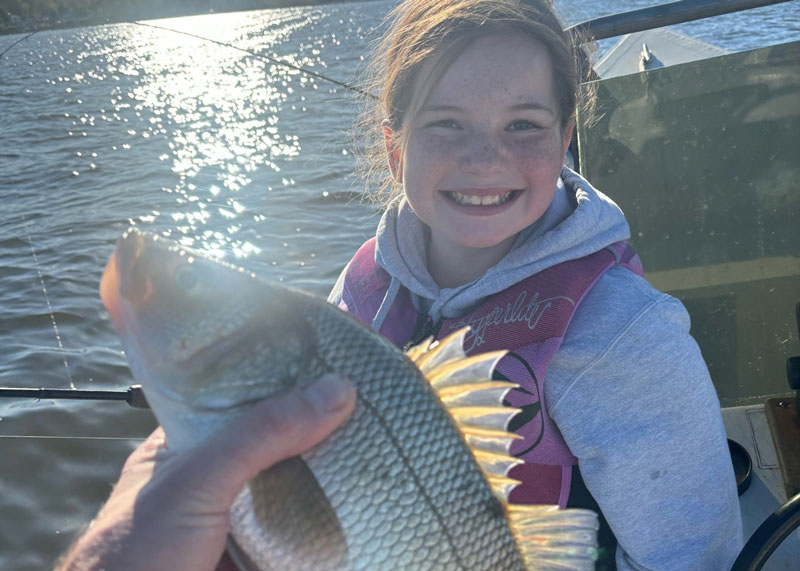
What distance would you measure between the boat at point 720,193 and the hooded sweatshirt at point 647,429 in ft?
4.48

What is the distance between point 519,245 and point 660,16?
1393 millimetres

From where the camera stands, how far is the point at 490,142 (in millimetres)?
2020

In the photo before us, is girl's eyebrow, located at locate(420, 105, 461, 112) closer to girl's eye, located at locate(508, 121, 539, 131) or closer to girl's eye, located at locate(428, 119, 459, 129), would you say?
girl's eye, located at locate(428, 119, 459, 129)

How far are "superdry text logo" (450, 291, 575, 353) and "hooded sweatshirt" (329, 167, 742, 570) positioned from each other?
0.09m

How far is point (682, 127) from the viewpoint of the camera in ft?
10.8

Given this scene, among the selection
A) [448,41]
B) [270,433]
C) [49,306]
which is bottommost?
[49,306]

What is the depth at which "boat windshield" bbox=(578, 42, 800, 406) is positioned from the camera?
317cm

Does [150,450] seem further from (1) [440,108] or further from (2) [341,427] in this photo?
(1) [440,108]

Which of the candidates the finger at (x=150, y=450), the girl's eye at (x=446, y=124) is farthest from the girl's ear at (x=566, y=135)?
the finger at (x=150, y=450)

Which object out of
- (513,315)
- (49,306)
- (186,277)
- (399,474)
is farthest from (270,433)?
(49,306)

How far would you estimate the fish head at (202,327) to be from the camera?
1316 millimetres

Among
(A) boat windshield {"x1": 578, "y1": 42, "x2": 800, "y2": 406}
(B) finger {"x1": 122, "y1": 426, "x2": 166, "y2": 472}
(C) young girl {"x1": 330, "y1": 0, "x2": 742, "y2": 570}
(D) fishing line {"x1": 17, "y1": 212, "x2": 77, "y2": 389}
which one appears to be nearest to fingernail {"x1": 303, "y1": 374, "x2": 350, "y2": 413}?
(B) finger {"x1": 122, "y1": 426, "x2": 166, "y2": 472}

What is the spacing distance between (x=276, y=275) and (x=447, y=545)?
6.20m

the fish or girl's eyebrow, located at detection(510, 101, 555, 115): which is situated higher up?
girl's eyebrow, located at detection(510, 101, 555, 115)
